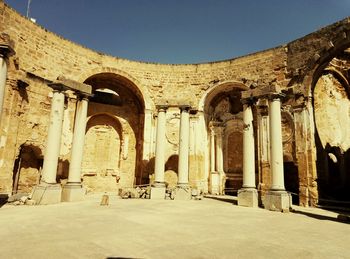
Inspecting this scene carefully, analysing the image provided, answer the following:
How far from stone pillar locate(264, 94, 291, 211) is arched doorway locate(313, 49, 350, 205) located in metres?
4.76

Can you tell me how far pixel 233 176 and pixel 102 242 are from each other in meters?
13.6

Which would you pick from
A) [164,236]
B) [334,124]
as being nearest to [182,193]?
[164,236]

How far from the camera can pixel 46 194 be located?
32.3ft

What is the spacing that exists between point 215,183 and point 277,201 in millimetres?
7177

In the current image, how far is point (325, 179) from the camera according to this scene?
44.3 feet

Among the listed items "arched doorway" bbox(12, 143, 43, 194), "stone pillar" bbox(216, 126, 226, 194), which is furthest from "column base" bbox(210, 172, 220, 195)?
"arched doorway" bbox(12, 143, 43, 194)

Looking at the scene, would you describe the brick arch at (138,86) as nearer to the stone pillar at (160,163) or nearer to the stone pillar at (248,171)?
the stone pillar at (160,163)

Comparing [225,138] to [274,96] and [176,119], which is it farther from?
[274,96]

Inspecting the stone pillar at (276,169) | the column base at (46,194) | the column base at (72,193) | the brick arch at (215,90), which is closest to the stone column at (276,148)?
the stone pillar at (276,169)

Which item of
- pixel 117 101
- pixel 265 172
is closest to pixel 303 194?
pixel 265 172

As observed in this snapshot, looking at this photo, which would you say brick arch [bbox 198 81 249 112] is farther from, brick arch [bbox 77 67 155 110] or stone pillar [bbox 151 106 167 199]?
stone pillar [bbox 151 106 167 199]

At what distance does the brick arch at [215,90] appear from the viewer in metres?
15.7

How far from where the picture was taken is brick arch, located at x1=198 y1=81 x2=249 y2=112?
15.7 m

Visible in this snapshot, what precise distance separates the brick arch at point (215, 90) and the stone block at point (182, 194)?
582 centimetres
